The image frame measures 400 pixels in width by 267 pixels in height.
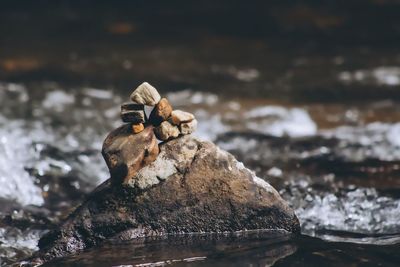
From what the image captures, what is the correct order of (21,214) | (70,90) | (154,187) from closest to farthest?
(154,187), (21,214), (70,90)

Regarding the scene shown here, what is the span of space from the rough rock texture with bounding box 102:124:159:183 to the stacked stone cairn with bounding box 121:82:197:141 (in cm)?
6

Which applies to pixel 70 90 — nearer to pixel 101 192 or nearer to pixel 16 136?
pixel 16 136

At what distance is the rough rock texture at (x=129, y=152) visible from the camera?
367 cm

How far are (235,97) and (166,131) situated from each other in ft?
15.5

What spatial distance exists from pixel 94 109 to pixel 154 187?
4.31 m

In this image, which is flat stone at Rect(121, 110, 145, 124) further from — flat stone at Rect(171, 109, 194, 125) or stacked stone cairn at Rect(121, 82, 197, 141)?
flat stone at Rect(171, 109, 194, 125)

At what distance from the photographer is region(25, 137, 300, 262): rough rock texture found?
367cm

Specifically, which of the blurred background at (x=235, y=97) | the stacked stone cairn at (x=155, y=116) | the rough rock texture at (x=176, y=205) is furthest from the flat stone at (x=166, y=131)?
the blurred background at (x=235, y=97)

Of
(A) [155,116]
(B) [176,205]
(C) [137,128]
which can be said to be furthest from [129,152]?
(B) [176,205]

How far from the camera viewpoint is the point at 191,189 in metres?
3.73

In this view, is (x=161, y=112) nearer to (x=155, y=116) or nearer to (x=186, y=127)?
(x=155, y=116)

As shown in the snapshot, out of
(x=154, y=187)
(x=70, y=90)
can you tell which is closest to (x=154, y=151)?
(x=154, y=187)

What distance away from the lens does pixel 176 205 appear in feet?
12.1

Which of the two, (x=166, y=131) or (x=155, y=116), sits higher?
(x=155, y=116)
